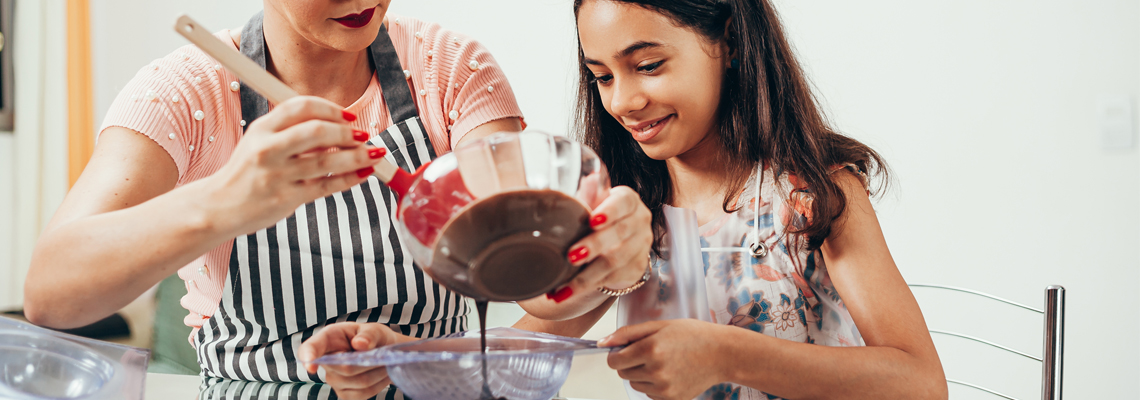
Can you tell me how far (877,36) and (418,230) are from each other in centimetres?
207

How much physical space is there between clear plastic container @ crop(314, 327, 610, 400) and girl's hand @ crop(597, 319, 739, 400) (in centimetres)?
4

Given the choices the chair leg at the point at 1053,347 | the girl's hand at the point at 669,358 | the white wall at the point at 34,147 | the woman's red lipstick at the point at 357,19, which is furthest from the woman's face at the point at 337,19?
the white wall at the point at 34,147

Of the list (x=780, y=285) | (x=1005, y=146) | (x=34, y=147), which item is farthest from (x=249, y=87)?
(x=34, y=147)

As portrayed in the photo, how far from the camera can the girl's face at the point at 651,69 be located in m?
0.96

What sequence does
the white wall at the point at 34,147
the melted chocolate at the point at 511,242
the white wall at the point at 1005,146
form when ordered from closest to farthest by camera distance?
the melted chocolate at the point at 511,242
the white wall at the point at 1005,146
the white wall at the point at 34,147

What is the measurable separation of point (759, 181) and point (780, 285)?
6.1 inches

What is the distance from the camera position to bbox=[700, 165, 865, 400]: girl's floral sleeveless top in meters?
1.00

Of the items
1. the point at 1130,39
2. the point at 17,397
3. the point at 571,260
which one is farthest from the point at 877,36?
the point at 17,397

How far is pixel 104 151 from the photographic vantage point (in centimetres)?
84

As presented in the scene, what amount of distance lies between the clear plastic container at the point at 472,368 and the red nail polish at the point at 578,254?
88 millimetres

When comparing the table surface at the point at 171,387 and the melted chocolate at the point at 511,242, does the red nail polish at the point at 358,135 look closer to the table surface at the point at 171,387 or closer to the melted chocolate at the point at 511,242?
the melted chocolate at the point at 511,242

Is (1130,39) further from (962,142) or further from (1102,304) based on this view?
(1102,304)

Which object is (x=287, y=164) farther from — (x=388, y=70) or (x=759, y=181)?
(x=759, y=181)

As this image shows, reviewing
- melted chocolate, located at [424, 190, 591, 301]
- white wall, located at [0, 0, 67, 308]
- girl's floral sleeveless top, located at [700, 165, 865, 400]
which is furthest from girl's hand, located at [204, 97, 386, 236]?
white wall, located at [0, 0, 67, 308]
